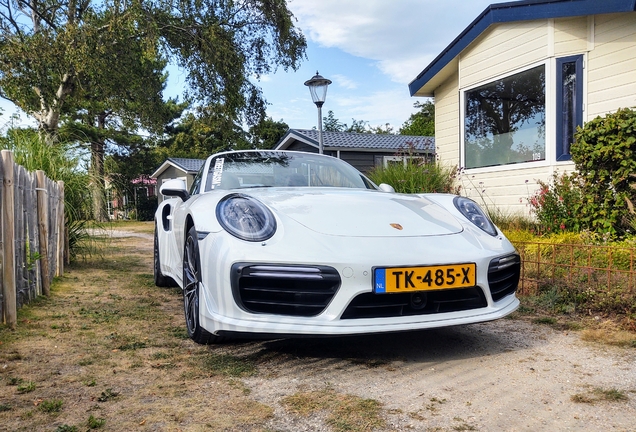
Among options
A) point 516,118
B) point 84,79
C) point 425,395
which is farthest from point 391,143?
point 425,395

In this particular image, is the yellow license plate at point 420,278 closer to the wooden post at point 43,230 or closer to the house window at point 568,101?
the wooden post at point 43,230

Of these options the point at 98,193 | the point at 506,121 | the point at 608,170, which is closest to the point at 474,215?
the point at 608,170

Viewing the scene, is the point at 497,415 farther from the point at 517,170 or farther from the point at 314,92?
the point at 314,92

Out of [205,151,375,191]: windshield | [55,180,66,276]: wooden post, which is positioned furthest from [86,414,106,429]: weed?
[55,180,66,276]: wooden post

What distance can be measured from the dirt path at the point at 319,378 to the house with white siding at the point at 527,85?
4.35 m

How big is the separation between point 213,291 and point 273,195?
0.77m

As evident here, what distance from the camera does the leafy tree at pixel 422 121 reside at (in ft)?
124

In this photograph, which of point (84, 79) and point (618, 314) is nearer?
point (618, 314)

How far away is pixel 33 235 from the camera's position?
13.4 feet

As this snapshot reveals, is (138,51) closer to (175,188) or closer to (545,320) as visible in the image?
(175,188)

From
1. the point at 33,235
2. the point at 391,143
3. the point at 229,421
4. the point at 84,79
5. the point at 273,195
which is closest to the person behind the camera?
the point at 229,421

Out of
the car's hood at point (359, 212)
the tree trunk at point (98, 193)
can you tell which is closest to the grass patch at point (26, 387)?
the car's hood at point (359, 212)

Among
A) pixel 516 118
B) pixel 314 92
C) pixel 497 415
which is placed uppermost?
pixel 314 92

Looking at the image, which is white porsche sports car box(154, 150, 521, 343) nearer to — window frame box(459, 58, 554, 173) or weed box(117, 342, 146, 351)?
weed box(117, 342, 146, 351)
